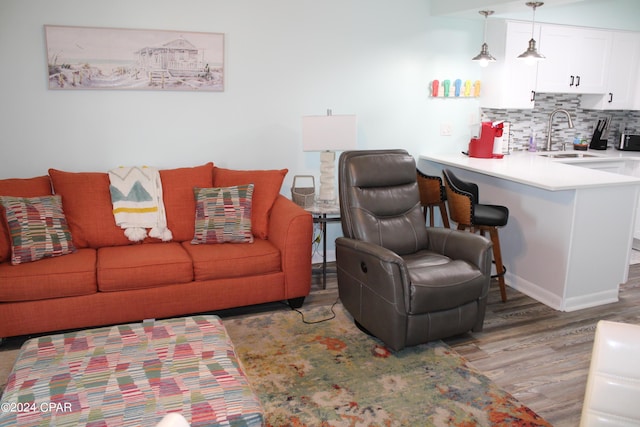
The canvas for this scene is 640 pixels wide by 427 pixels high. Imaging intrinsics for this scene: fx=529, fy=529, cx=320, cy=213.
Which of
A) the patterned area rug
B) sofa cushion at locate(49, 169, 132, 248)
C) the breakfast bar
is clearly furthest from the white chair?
sofa cushion at locate(49, 169, 132, 248)

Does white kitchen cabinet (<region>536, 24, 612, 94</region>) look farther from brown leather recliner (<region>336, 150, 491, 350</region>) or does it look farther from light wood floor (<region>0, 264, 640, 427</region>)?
brown leather recliner (<region>336, 150, 491, 350</region>)

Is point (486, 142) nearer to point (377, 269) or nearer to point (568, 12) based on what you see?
point (568, 12)

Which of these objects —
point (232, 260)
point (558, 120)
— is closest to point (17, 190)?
point (232, 260)

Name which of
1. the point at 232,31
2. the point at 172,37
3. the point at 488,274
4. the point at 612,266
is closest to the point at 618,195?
the point at 612,266

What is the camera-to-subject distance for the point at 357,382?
9.13 ft

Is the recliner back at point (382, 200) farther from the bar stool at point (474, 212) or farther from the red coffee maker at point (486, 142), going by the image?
Result: the red coffee maker at point (486, 142)

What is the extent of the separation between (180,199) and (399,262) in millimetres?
1738

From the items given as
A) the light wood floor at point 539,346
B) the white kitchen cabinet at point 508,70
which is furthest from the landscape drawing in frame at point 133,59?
the white kitchen cabinet at point 508,70

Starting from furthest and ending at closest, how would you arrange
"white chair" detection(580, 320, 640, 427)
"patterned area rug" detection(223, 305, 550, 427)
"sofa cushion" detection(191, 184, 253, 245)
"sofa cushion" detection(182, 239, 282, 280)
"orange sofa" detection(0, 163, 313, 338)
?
"sofa cushion" detection(191, 184, 253, 245) < "sofa cushion" detection(182, 239, 282, 280) < "orange sofa" detection(0, 163, 313, 338) < "patterned area rug" detection(223, 305, 550, 427) < "white chair" detection(580, 320, 640, 427)

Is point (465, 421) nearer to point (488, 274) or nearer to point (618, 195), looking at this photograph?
point (488, 274)

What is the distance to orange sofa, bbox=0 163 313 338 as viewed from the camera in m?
3.08

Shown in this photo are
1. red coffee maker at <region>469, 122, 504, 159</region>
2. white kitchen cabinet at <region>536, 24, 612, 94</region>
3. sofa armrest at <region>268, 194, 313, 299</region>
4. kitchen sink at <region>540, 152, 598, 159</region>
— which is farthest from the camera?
kitchen sink at <region>540, 152, 598, 159</region>

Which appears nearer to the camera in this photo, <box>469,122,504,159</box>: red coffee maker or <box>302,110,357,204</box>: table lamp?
<box>302,110,357,204</box>: table lamp

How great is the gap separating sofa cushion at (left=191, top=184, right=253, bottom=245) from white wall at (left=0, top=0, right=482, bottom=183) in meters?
0.62
